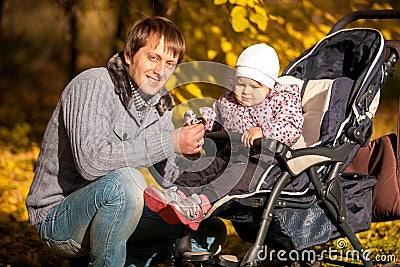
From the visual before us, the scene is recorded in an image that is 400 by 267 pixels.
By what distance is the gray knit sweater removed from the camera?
9.51 feet

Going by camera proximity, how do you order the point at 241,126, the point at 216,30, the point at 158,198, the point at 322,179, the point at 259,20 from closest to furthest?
the point at 158,198, the point at 322,179, the point at 241,126, the point at 259,20, the point at 216,30

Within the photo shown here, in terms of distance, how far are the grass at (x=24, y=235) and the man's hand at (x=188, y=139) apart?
5.03 feet

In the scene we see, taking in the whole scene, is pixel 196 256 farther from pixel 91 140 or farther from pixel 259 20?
pixel 259 20

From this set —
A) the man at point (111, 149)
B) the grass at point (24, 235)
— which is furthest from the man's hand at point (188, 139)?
the grass at point (24, 235)

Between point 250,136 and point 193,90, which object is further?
point 193,90

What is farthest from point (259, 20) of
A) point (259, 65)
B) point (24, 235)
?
point (24, 235)

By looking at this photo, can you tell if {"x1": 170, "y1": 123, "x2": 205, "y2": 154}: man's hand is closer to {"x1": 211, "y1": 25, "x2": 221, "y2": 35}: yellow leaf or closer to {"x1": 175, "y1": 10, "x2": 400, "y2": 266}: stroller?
{"x1": 175, "y1": 10, "x2": 400, "y2": 266}: stroller

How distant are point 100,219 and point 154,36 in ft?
2.51

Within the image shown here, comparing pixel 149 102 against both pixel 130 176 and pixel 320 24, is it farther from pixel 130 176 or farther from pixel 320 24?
pixel 320 24

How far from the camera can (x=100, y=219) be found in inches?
113

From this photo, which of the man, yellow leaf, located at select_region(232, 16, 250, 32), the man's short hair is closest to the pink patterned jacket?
the man

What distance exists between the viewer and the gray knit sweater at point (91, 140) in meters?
2.90

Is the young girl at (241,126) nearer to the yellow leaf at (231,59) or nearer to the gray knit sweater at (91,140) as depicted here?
the gray knit sweater at (91,140)

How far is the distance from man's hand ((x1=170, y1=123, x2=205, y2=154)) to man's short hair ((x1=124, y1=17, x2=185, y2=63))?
1.14 feet
